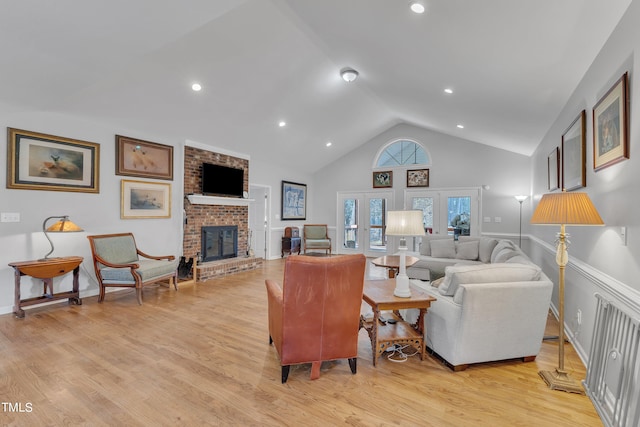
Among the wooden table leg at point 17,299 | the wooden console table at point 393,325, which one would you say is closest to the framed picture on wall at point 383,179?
the wooden console table at point 393,325

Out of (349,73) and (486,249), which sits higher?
(349,73)

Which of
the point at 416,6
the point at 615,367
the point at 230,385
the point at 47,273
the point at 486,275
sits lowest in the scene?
the point at 230,385

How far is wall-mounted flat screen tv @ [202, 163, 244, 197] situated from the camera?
595 cm

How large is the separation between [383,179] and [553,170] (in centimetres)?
464

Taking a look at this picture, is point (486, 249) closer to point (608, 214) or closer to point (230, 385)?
point (608, 214)

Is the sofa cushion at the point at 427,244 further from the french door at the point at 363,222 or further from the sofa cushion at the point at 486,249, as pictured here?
the french door at the point at 363,222

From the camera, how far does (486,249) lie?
5176mm

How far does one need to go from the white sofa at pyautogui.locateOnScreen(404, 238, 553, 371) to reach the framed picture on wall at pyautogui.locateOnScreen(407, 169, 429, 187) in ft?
18.5

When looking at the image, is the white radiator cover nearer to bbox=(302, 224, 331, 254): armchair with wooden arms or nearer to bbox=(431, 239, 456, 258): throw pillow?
→ bbox=(431, 239, 456, 258): throw pillow

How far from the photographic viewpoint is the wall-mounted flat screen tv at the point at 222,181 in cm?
595

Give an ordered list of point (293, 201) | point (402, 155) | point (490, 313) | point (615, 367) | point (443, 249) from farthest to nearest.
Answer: point (293, 201) < point (402, 155) < point (443, 249) < point (490, 313) < point (615, 367)

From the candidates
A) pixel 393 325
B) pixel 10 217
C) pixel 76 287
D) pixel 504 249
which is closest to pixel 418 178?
pixel 504 249

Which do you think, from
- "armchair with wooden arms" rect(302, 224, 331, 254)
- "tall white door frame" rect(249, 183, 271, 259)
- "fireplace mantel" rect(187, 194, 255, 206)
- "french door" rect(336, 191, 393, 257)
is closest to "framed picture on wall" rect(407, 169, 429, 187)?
"french door" rect(336, 191, 393, 257)

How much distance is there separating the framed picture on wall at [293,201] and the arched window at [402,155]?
93.4 inches
